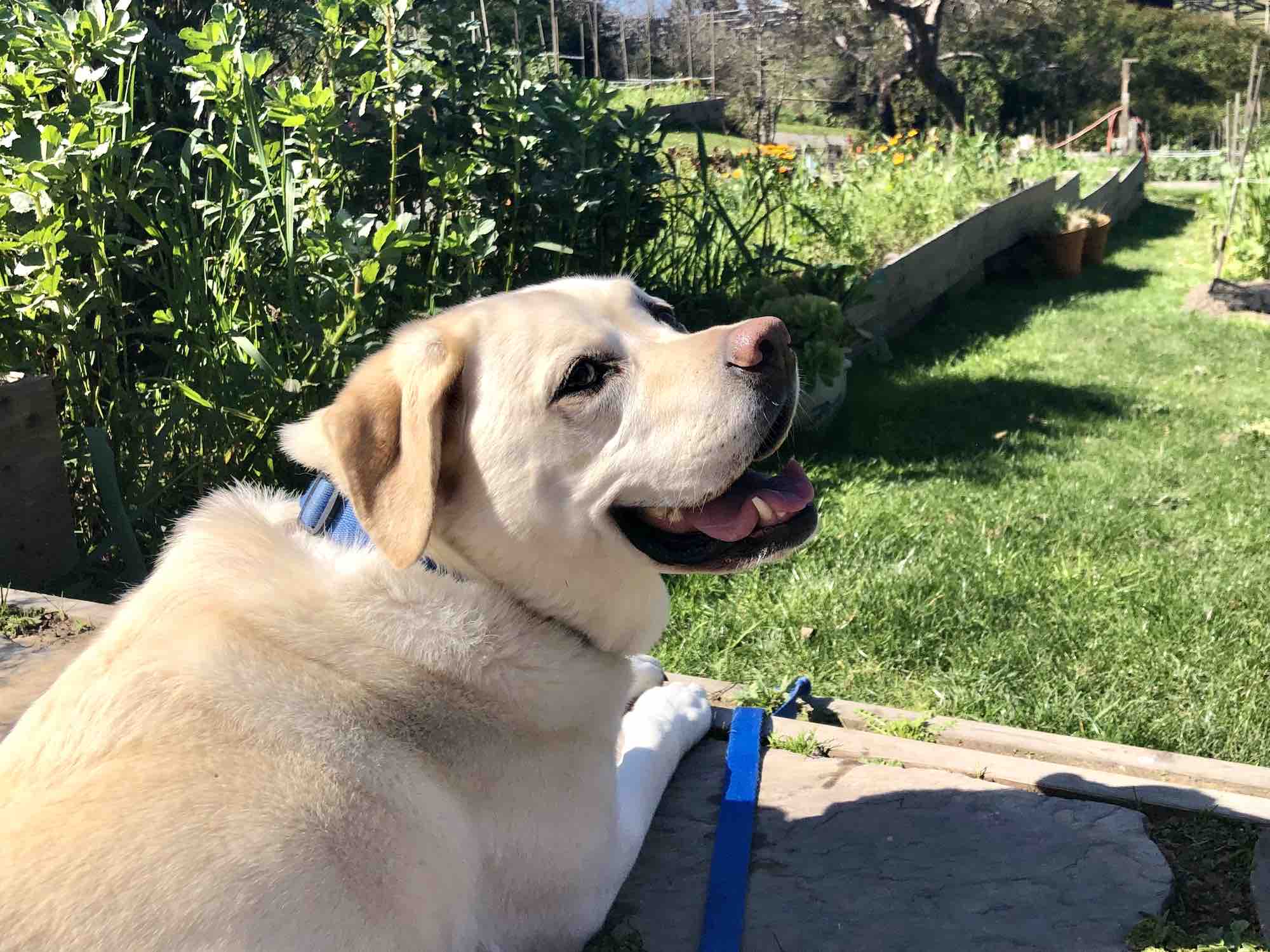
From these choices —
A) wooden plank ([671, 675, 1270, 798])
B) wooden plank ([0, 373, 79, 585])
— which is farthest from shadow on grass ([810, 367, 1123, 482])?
wooden plank ([0, 373, 79, 585])

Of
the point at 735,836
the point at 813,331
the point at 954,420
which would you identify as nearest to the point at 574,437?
the point at 735,836

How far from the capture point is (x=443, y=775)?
6.40ft

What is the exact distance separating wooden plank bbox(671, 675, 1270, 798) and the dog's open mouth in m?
1.06

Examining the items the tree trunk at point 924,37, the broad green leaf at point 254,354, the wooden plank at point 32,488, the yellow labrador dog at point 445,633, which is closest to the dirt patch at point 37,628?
the wooden plank at point 32,488

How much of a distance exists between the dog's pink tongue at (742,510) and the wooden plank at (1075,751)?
107 cm

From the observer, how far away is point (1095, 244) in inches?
452

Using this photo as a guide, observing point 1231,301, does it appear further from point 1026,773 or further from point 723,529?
point 723,529

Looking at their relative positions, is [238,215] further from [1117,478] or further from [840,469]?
[1117,478]

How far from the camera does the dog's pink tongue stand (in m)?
2.11

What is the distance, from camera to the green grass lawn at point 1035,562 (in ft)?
10.9

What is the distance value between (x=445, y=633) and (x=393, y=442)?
1.16 ft

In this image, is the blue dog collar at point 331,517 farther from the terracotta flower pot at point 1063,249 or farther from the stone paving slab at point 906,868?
the terracotta flower pot at point 1063,249

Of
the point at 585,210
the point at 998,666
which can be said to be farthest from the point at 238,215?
the point at 998,666

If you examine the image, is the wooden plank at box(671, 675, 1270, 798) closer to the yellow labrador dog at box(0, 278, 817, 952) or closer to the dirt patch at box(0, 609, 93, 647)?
the yellow labrador dog at box(0, 278, 817, 952)
